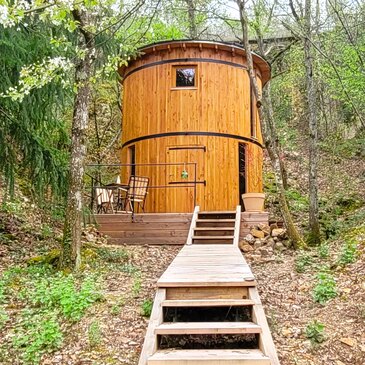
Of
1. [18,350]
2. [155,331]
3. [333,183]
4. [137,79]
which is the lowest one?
[18,350]

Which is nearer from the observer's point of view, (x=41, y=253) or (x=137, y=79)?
(x=41, y=253)

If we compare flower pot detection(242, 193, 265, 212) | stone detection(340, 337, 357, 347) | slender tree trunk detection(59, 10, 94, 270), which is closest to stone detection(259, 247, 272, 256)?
flower pot detection(242, 193, 265, 212)

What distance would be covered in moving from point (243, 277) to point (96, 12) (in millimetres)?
4337

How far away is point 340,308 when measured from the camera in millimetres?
4344

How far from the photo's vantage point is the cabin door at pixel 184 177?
10586mm

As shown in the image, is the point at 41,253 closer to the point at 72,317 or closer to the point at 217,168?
the point at 72,317

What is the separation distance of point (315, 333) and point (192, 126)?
7.75 meters

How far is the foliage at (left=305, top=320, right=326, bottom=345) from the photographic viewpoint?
372 centimetres

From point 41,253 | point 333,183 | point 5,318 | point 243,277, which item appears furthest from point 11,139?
point 333,183

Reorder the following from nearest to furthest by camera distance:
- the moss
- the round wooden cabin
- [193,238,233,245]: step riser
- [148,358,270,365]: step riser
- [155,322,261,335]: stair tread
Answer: [148,358,270,365]: step riser, [155,322,261,335]: stair tread, the moss, [193,238,233,245]: step riser, the round wooden cabin

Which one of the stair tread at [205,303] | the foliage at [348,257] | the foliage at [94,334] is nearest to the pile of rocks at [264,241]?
the foliage at [348,257]

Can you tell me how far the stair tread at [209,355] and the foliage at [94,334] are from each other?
0.69 m

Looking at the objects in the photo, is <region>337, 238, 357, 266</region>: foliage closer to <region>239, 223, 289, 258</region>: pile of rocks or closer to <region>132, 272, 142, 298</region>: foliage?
<region>239, 223, 289, 258</region>: pile of rocks

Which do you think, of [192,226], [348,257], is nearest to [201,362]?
[348,257]
